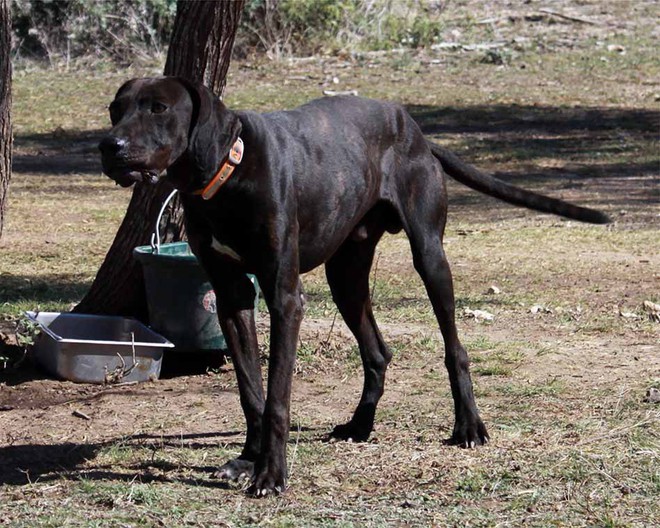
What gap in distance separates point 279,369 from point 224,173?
0.83 meters

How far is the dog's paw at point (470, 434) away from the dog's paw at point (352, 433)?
0.40m

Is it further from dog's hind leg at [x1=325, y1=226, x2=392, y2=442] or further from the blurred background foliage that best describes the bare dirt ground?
the blurred background foliage

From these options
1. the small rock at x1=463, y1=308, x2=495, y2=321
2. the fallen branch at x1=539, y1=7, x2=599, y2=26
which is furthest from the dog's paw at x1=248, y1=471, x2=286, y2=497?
the fallen branch at x1=539, y1=7, x2=599, y2=26

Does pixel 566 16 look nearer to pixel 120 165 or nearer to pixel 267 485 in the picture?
pixel 267 485

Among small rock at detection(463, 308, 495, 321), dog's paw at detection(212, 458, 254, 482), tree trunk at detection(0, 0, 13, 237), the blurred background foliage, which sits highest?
tree trunk at detection(0, 0, 13, 237)

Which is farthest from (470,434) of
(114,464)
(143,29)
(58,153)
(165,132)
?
(143,29)

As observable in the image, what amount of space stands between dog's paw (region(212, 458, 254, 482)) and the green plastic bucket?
1.93 meters

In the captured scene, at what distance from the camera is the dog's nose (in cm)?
460

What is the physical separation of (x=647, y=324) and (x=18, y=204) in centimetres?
690

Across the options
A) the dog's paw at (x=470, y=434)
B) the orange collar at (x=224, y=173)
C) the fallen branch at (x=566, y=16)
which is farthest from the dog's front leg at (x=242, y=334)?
the fallen branch at (x=566, y=16)

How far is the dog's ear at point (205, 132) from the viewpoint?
4848 millimetres

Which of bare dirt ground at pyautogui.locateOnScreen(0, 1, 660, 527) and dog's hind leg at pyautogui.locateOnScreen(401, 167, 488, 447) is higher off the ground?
dog's hind leg at pyautogui.locateOnScreen(401, 167, 488, 447)

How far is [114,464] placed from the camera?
218 inches

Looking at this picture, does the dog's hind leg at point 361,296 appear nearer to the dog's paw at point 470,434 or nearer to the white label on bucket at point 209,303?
the dog's paw at point 470,434
